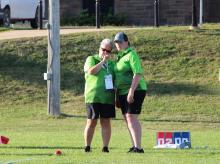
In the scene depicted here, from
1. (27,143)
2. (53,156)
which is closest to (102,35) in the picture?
(27,143)

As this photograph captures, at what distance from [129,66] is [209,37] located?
15.0 m

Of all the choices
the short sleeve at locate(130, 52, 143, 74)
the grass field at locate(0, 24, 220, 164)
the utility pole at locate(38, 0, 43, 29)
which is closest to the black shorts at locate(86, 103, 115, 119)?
the short sleeve at locate(130, 52, 143, 74)

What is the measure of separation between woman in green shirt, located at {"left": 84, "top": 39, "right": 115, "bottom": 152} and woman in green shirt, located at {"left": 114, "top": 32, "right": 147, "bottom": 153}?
0.50 feet

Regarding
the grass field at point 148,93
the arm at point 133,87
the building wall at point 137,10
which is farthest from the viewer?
the building wall at point 137,10

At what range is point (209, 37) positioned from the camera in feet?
94.2

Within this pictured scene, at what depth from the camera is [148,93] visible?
2516 centimetres

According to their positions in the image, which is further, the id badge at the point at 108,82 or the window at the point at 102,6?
the window at the point at 102,6

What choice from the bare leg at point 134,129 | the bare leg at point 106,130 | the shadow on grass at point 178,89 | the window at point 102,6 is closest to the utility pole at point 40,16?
the window at point 102,6

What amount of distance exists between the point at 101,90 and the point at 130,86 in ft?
1.57

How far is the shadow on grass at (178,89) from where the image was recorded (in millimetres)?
25047

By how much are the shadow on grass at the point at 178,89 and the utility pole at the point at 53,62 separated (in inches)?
120

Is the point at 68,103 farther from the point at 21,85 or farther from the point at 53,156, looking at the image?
the point at 53,156

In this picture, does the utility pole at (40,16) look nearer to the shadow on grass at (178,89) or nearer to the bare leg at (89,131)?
the shadow on grass at (178,89)

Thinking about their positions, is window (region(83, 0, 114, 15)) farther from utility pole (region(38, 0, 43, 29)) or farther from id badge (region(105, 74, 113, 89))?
id badge (region(105, 74, 113, 89))
